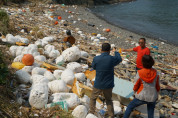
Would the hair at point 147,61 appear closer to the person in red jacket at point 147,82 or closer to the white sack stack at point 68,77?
the person in red jacket at point 147,82

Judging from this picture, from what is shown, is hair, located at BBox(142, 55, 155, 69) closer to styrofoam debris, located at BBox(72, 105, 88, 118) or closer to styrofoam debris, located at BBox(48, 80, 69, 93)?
styrofoam debris, located at BBox(72, 105, 88, 118)

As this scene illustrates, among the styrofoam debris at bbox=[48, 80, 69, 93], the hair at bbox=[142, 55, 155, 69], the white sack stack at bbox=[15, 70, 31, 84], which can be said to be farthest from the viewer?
the white sack stack at bbox=[15, 70, 31, 84]

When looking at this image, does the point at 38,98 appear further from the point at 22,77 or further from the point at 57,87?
the point at 22,77

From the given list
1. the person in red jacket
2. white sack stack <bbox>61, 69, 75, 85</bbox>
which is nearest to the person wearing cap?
white sack stack <bbox>61, 69, 75, 85</bbox>

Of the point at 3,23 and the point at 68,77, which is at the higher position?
the point at 3,23

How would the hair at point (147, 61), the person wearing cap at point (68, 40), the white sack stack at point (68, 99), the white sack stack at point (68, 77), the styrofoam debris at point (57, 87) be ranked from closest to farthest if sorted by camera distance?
the hair at point (147, 61), the white sack stack at point (68, 99), the styrofoam debris at point (57, 87), the white sack stack at point (68, 77), the person wearing cap at point (68, 40)

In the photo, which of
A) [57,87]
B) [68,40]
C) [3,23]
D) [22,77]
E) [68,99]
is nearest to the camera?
[68,99]

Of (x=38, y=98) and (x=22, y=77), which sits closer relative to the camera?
(x=38, y=98)

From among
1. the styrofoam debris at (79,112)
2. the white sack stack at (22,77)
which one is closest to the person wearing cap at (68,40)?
the white sack stack at (22,77)

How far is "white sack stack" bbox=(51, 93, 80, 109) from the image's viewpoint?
11.4ft

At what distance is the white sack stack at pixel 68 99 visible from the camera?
3473 millimetres

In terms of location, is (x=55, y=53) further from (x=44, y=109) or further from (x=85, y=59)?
(x=44, y=109)

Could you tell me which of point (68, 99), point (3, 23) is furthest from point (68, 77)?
point (3, 23)

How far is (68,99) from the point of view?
3.58 m
